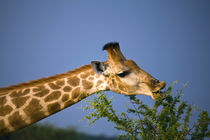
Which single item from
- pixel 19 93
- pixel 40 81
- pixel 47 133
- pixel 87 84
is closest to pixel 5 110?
pixel 19 93

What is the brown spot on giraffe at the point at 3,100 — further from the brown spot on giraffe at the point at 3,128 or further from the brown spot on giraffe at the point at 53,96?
the brown spot on giraffe at the point at 53,96

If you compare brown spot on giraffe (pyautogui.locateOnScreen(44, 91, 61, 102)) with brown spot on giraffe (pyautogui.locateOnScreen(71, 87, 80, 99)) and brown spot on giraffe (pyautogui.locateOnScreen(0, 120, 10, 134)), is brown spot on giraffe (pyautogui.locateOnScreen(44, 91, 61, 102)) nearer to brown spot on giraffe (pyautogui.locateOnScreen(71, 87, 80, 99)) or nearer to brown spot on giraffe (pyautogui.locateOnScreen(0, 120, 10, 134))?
brown spot on giraffe (pyautogui.locateOnScreen(71, 87, 80, 99))

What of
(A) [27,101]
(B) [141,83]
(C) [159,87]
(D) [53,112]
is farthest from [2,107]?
(C) [159,87]

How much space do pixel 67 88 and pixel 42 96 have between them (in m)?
0.42

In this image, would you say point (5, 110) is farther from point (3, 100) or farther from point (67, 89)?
point (67, 89)

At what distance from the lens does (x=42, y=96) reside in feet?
8.64

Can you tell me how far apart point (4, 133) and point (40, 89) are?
810mm

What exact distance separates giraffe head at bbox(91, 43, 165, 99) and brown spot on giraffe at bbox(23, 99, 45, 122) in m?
1.08

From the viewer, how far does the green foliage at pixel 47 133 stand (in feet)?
19.9

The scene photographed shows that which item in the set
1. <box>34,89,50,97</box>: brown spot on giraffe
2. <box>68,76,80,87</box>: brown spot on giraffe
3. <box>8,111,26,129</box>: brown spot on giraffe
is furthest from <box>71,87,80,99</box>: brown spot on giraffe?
<box>8,111,26,129</box>: brown spot on giraffe

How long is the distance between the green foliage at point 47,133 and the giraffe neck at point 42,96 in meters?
3.99

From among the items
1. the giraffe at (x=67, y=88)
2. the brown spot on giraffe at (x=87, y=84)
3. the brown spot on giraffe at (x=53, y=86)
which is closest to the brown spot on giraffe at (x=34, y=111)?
the giraffe at (x=67, y=88)

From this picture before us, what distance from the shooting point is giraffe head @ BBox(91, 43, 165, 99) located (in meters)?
2.62

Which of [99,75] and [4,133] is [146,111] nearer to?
[99,75]
